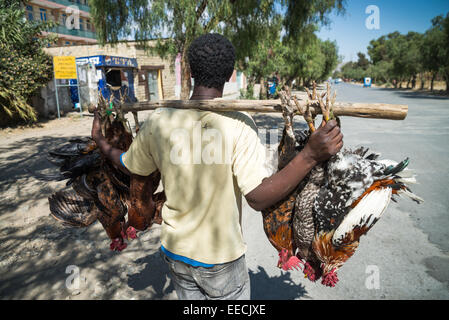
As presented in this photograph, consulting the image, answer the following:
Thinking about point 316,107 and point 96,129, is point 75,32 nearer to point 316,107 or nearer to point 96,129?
point 96,129

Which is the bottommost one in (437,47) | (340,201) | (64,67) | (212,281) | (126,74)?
(212,281)

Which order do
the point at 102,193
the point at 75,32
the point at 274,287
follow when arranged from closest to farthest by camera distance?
the point at 102,193
the point at 274,287
the point at 75,32

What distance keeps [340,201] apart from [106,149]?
1.34 m

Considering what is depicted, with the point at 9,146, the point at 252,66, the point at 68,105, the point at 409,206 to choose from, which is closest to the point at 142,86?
the point at 68,105

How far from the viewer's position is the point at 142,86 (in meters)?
17.9

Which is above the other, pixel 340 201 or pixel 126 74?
pixel 126 74

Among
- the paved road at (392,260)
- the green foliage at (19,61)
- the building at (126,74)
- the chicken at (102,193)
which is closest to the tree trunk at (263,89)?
the building at (126,74)

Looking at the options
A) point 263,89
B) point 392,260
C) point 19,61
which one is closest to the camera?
point 392,260

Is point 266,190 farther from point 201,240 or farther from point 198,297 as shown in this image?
point 198,297

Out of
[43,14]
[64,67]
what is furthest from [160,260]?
[43,14]

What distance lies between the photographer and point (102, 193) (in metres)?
1.97

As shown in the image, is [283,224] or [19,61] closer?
[283,224]

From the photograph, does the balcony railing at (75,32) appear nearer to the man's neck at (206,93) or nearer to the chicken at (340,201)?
the man's neck at (206,93)

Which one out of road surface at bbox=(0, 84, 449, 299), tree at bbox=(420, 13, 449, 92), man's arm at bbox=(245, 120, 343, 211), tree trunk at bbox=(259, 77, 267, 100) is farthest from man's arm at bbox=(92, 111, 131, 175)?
tree at bbox=(420, 13, 449, 92)
